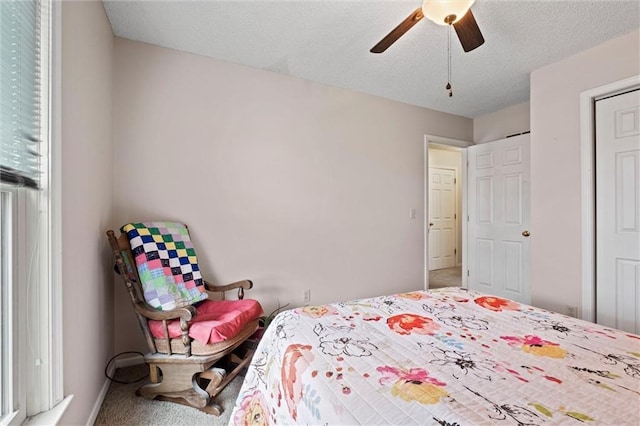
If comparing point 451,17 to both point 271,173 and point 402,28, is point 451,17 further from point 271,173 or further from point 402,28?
point 271,173

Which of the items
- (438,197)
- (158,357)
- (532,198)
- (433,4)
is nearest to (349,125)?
(433,4)

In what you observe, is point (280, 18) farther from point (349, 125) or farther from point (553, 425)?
point (553, 425)

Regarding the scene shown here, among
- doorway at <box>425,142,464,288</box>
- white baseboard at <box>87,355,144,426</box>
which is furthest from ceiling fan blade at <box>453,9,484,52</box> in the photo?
doorway at <box>425,142,464,288</box>

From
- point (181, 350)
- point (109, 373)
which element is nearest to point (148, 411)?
point (181, 350)

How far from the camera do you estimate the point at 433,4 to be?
1.39 metres

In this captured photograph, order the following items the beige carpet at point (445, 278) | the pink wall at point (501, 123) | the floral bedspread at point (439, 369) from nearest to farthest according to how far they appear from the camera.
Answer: the floral bedspread at point (439, 369) → the pink wall at point (501, 123) → the beige carpet at point (445, 278)

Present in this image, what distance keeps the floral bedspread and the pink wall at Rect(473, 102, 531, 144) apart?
270 centimetres

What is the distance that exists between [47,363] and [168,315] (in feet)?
1.88

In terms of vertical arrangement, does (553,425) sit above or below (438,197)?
below

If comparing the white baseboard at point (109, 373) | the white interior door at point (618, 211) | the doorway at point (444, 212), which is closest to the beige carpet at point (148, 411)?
the white baseboard at point (109, 373)

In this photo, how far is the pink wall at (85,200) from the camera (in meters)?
1.22

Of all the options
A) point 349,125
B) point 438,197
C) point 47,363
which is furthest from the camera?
point 438,197

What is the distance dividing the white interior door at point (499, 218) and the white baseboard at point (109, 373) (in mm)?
3609

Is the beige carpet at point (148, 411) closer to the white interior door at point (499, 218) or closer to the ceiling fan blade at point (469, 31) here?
the ceiling fan blade at point (469, 31)
